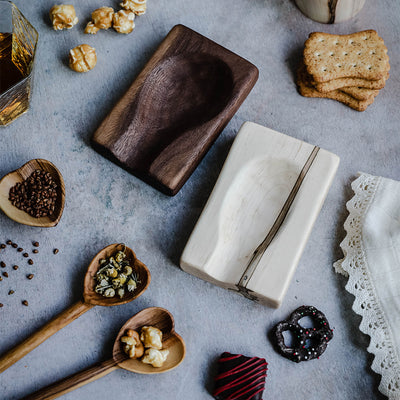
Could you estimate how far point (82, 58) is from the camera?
4.12 feet

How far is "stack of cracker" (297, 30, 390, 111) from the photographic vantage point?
1236mm

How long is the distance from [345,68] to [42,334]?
0.92 metres

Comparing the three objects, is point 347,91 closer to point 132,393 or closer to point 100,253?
point 100,253

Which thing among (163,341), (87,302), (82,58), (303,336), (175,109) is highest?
(82,58)

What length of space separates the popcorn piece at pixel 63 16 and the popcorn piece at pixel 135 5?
4.9 inches

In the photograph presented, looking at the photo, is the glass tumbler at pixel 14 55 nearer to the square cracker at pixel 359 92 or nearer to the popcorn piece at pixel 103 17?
the popcorn piece at pixel 103 17

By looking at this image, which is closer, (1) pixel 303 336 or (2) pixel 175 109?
(1) pixel 303 336

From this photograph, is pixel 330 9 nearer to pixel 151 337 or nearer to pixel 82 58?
pixel 82 58

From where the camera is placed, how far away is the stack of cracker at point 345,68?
1.24m

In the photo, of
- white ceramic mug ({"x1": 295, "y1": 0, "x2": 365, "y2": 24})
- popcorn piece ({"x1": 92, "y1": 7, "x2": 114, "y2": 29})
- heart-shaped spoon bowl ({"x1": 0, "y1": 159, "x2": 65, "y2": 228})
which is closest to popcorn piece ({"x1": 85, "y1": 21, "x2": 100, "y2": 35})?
popcorn piece ({"x1": 92, "y1": 7, "x2": 114, "y2": 29})

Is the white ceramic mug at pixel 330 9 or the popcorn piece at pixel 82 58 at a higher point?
the popcorn piece at pixel 82 58

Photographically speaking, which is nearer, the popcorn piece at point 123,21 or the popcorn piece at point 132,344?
the popcorn piece at point 132,344

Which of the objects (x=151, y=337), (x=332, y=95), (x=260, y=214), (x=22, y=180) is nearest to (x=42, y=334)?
(x=151, y=337)

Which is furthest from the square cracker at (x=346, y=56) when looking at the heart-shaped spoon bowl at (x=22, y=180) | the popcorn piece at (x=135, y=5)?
the heart-shaped spoon bowl at (x=22, y=180)
